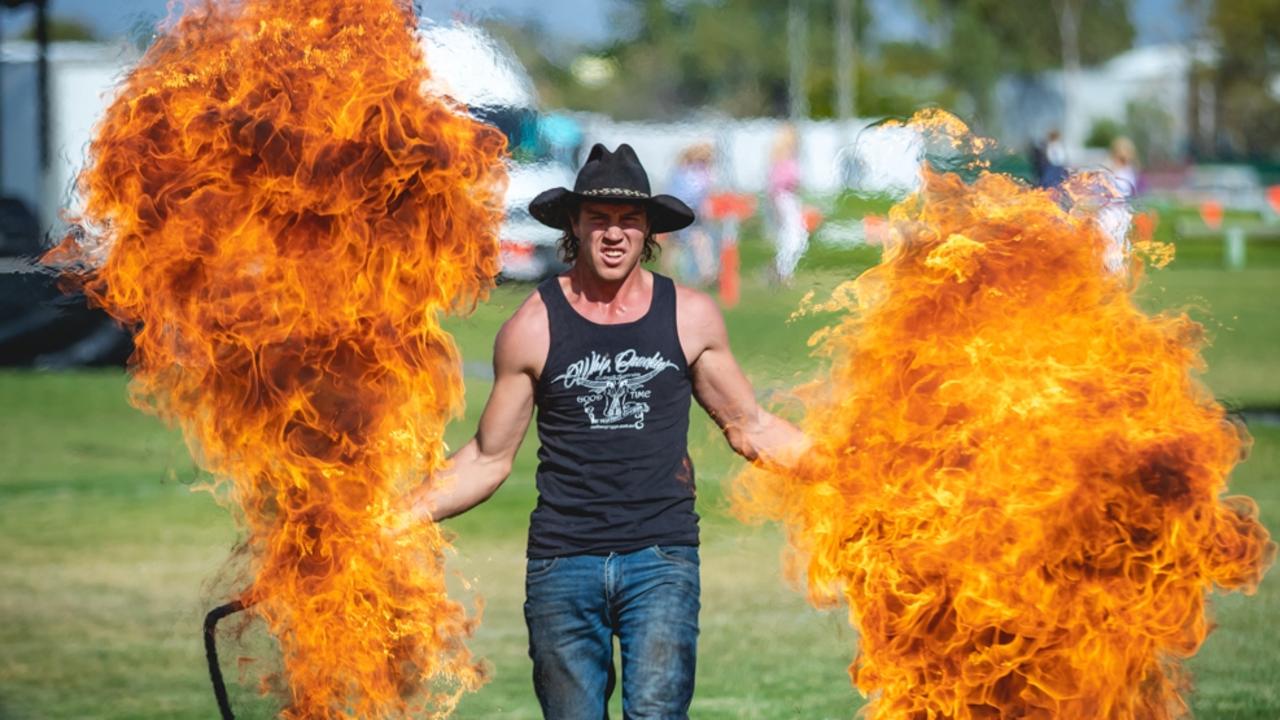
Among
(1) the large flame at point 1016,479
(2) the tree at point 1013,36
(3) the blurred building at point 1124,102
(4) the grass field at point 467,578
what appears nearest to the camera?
(1) the large flame at point 1016,479

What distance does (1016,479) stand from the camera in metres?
4.88

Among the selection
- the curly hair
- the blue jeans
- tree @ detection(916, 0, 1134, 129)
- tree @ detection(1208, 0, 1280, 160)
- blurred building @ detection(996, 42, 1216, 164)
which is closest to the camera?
the blue jeans

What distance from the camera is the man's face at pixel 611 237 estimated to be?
5.21 metres

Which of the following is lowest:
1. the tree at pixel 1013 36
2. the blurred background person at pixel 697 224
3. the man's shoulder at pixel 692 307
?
the blurred background person at pixel 697 224

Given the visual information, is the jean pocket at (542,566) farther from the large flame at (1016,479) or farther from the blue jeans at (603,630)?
the large flame at (1016,479)

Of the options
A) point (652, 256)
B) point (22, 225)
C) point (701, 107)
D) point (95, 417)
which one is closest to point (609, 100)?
point (701, 107)

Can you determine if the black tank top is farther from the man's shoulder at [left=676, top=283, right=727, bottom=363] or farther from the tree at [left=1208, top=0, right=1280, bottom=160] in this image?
the tree at [left=1208, top=0, right=1280, bottom=160]

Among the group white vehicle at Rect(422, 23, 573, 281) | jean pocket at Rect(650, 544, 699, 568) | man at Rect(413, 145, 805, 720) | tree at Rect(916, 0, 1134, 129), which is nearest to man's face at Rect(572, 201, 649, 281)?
man at Rect(413, 145, 805, 720)

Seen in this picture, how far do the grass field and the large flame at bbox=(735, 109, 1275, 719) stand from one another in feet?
0.99

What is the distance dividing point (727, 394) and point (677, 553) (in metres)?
0.52

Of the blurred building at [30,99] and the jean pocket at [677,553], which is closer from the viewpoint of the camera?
the jean pocket at [677,553]

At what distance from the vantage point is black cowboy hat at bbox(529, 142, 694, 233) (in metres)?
5.23

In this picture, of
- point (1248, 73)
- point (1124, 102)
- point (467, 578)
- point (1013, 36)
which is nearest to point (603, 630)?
point (467, 578)

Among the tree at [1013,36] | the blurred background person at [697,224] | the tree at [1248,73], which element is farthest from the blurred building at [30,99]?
the tree at [1248,73]
